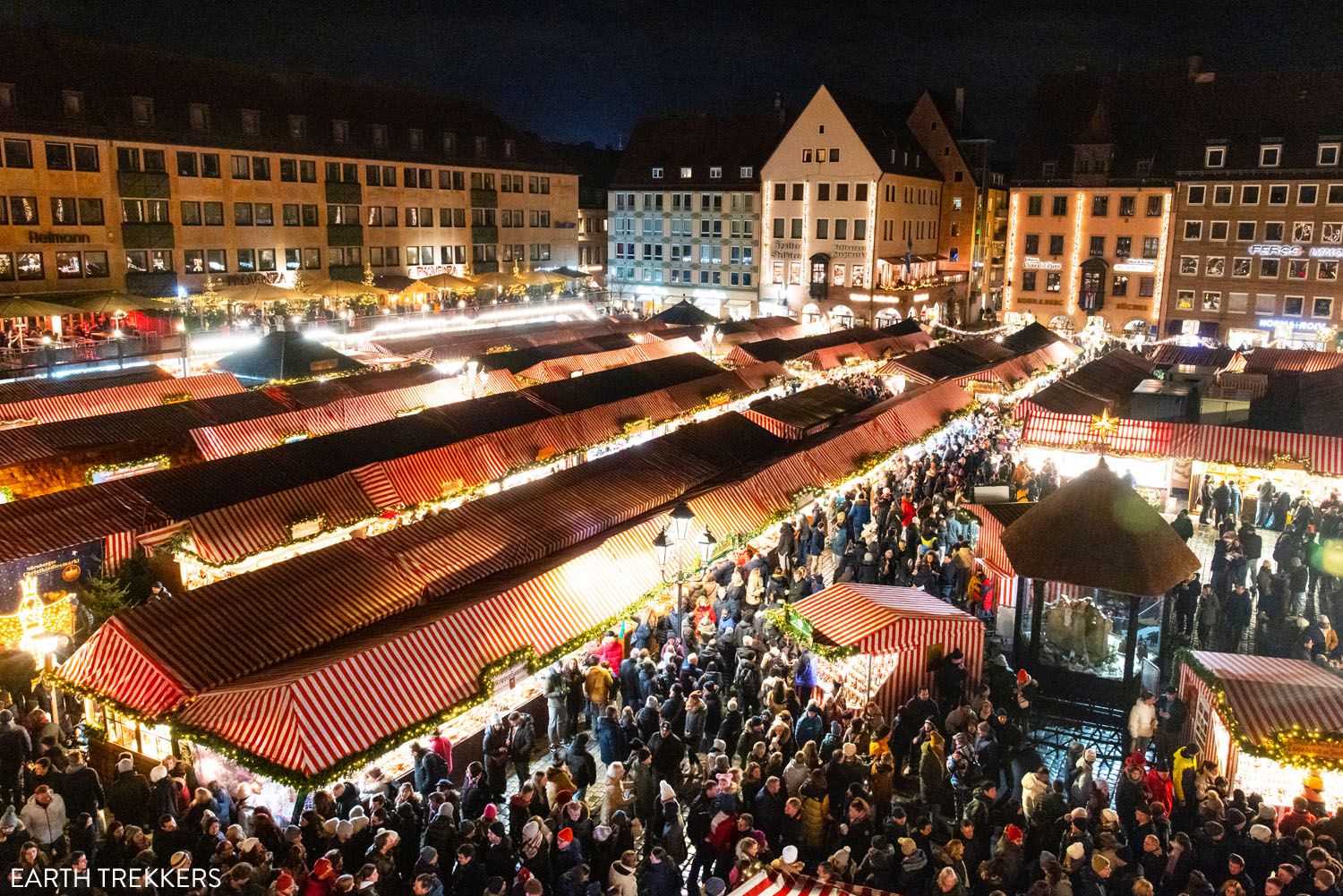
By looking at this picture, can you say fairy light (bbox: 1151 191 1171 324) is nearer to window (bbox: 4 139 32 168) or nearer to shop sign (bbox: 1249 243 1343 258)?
shop sign (bbox: 1249 243 1343 258)

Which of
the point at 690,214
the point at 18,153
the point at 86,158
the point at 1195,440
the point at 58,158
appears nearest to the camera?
the point at 1195,440

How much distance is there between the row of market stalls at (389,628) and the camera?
9.20 metres

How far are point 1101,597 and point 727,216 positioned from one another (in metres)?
44.1

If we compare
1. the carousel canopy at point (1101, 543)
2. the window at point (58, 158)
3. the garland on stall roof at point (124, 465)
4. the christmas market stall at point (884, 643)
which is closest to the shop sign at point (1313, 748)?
the carousel canopy at point (1101, 543)

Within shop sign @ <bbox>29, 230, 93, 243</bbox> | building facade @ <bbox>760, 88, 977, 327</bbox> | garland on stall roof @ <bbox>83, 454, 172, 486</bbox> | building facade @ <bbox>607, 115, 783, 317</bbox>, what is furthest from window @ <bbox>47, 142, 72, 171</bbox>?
building facade @ <bbox>760, 88, 977, 327</bbox>

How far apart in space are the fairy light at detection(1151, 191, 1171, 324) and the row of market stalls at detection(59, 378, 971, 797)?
3713cm

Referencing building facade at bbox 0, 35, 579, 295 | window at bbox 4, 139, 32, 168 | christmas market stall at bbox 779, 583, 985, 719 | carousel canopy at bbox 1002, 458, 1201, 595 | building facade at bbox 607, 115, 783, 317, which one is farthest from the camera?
building facade at bbox 607, 115, 783, 317

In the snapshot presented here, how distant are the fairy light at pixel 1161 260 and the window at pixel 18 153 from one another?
4381 centimetres

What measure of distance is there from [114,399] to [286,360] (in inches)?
157

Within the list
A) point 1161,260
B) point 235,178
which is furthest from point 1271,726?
point 1161,260

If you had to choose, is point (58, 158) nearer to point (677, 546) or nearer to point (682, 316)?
point (682, 316)

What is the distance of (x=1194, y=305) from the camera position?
149 feet

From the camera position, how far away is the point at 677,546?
475 inches

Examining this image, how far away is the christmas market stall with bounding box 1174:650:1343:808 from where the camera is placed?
920cm
